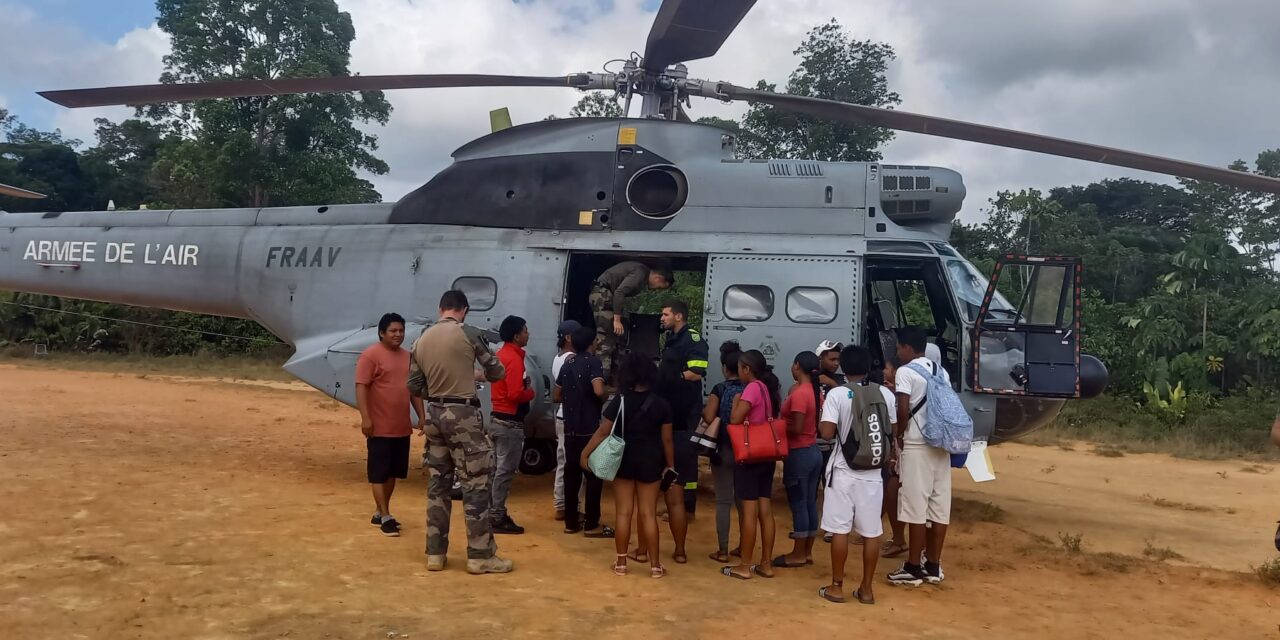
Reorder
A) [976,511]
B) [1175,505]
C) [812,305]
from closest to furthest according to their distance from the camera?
[812,305] < [976,511] < [1175,505]

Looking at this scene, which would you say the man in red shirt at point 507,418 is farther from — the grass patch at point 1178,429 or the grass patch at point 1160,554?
the grass patch at point 1178,429

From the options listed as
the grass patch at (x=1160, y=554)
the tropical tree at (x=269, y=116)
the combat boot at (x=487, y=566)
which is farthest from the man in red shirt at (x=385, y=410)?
the tropical tree at (x=269, y=116)

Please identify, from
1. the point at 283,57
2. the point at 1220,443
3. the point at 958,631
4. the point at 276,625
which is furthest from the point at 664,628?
the point at 283,57

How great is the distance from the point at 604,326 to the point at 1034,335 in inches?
142

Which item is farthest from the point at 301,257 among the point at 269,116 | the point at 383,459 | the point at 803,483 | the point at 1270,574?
the point at 269,116

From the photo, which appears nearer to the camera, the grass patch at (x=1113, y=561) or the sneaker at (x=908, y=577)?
the sneaker at (x=908, y=577)

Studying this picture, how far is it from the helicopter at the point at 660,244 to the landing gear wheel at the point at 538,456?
0.02 m

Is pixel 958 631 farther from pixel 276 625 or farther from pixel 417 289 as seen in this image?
pixel 417 289

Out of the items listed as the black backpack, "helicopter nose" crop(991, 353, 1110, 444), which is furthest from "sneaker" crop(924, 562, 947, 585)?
"helicopter nose" crop(991, 353, 1110, 444)

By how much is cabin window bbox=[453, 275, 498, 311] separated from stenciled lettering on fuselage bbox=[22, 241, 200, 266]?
3424mm

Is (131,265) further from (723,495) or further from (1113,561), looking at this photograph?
(1113,561)

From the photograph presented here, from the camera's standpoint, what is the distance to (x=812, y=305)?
7488mm

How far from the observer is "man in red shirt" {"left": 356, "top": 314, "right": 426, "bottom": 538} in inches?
250

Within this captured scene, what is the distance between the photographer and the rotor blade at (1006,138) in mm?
6223
